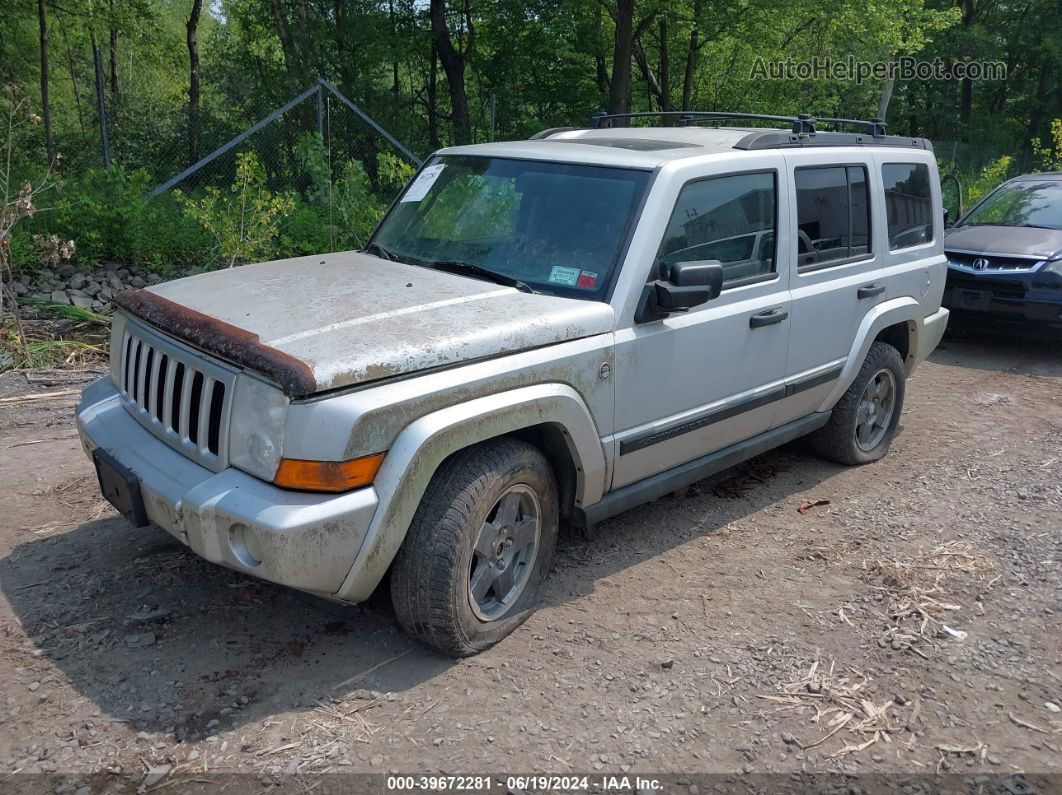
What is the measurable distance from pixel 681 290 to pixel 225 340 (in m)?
1.79

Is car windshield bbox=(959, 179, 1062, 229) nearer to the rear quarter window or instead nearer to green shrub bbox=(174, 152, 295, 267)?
the rear quarter window

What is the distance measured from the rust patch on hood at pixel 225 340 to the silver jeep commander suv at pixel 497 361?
0.01 meters

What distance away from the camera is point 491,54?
20.3m

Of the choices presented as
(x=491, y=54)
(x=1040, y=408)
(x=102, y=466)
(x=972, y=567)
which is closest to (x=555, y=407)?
(x=102, y=466)

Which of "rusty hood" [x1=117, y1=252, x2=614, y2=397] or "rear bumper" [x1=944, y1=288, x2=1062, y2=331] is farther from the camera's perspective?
"rear bumper" [x1=944, y1=288, x2=1062, y2=331]

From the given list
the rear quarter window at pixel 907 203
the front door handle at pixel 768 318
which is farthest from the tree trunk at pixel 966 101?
the front door handle at pixel 768 318

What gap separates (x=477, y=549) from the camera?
11.6 feet

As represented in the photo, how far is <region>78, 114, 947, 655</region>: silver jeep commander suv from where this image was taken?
3.03 meters

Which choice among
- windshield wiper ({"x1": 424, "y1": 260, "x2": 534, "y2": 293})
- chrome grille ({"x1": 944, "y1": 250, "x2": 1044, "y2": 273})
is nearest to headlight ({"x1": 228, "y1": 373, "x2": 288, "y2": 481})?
windshield wiper ({"x1": 424, "y1": 260, "x2": 534, "y2": 293})

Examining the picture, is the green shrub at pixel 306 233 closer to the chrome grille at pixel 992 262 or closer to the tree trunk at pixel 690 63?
the chrome grille at pixel 992 262

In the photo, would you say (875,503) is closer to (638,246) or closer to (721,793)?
(638,246)

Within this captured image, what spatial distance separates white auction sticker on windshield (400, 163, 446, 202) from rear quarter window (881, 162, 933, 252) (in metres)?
2.61

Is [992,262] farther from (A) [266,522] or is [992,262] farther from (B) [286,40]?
(B) [286,40]

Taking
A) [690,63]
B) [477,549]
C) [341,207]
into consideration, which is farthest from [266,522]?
[690,63]
